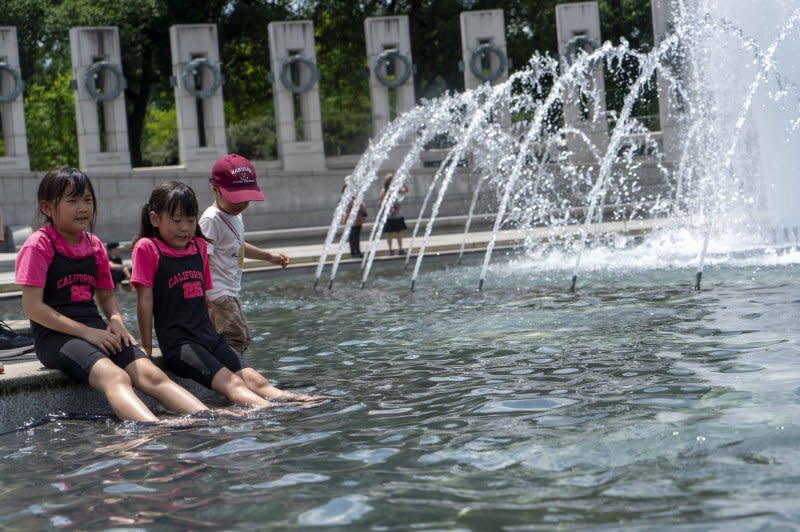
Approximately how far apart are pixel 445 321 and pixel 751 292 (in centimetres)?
266

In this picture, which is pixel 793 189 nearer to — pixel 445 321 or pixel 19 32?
pixel 445 321

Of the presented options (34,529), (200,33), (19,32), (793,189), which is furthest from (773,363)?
(19,32)

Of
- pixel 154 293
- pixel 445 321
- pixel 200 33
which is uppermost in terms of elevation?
pixel 200 33

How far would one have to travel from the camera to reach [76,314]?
6.39 meters

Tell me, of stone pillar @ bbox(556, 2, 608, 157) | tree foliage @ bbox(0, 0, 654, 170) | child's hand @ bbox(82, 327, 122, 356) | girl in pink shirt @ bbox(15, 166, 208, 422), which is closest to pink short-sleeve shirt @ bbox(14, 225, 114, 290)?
girl in pink shirt @ bbox(15, 166, 208, 422)

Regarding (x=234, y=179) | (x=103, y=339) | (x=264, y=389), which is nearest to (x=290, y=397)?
(x=264, y=389)

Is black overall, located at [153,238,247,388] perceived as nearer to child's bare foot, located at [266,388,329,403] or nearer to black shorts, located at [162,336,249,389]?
black shorts, located at [162,336,249,389]

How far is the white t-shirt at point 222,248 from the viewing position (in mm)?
7090

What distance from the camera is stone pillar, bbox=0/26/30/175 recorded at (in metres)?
27.1

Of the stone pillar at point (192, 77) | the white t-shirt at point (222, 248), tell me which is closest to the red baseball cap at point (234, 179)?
the white t-shirt at point (222, 248)

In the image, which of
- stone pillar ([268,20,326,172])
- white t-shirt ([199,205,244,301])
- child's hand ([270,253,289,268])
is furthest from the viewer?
stone pillar ([268,20,326,172])

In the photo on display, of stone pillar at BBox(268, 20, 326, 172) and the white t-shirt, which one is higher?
stone pillar at BBox(268, 20, 326, 172)

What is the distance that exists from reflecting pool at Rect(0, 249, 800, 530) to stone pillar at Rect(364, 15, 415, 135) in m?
20.7

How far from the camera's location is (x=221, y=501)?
4.58m
